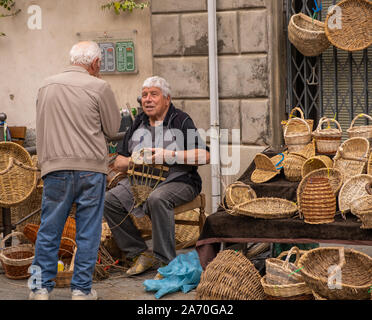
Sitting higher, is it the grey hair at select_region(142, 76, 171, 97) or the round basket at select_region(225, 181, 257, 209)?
the grey hair at select_region(142, 76, 171, 97)

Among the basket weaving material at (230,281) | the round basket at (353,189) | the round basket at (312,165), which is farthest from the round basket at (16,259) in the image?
the round basket at (353,189)

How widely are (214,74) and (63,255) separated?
8.05 ft

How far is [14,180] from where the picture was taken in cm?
574

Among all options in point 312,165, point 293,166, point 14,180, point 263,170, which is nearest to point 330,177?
point 312,165

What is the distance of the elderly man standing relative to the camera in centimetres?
472

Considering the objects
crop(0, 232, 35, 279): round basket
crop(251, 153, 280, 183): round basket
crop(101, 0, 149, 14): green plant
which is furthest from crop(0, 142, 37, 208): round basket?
crop(101, 0, 149, 14): green plant

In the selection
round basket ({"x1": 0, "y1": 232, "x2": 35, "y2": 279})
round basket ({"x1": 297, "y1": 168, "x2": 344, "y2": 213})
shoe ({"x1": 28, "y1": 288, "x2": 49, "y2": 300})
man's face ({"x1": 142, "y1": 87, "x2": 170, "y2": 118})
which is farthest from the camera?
man's face ({"x1": 142, "y1": 87, "x2": 170, "y2": 118})

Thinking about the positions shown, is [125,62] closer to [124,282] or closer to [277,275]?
[124,282]

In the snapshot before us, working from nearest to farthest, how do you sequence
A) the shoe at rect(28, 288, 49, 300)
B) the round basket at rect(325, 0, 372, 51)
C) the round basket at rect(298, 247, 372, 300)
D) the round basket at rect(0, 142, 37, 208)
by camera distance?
the round basket at rect(298, 247, 372, 300) → the shoe at rect(28, 288, 49, 300) → the round basket at rect(0, 142, 37, 208) → the round basket at rect(325, 0, 372, 51)

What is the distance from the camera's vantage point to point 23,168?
5781mm

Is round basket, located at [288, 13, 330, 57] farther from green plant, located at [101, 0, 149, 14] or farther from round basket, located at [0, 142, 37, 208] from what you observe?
round basket, located at [0, 142, 37, 208]

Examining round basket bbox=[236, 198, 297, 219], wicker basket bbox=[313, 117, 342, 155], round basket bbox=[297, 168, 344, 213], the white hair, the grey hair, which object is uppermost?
the white hair

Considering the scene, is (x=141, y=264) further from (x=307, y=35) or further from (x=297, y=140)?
(x=307, y=35)

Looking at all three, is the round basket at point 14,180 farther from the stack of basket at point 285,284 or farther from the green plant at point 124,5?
the green plant at point 124,5
